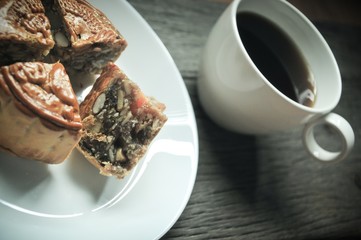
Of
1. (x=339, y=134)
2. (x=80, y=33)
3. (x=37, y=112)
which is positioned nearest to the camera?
(x=37, y=112)

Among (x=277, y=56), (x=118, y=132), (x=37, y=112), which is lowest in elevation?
(x=277, y=56)

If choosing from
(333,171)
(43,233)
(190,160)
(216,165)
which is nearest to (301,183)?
(333,171)

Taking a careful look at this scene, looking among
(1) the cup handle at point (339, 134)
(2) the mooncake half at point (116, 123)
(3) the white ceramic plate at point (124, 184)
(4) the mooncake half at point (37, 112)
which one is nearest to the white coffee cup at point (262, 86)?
(1) the cup handle at point (339, 134)

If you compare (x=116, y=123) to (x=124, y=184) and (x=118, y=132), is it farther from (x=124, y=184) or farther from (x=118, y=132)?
(x=124, y=184)

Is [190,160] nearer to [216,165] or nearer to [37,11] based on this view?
[216,165]

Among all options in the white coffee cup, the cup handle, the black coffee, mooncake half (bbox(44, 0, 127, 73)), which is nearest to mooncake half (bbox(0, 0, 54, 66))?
mooncake half (bbox(44, 0, 127, 73))

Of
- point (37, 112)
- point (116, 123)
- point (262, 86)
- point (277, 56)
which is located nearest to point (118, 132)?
point (116, 123)
